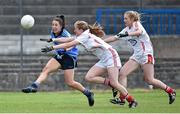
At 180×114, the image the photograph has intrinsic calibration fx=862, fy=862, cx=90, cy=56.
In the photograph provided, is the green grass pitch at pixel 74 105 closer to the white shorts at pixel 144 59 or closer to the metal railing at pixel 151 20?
the white shorts at pixel 144 59

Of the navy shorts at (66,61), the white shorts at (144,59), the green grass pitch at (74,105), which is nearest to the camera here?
the green grass pitch at (74,105)

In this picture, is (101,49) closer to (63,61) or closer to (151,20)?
(63,61)

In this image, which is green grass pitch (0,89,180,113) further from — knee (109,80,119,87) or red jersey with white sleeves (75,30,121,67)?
red jersey with white sleeves (75,30,121,67)

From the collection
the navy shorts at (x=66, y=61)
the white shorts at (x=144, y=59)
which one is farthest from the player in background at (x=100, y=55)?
the white shorts at (x=144, y=59)

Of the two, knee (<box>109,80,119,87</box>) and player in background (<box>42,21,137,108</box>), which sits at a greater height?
player in background (<box>42,21,137,108</box>)

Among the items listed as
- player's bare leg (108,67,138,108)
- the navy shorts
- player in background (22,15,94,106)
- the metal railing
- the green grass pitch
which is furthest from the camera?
the metal railing

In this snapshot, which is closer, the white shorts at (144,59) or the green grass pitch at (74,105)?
the green grass pitch at (74,105)

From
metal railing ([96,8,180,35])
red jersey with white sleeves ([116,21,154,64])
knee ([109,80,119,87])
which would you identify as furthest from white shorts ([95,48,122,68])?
metal railing ([96,8,180,35])

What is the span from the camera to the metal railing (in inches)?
950

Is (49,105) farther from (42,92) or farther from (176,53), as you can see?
(176,53)

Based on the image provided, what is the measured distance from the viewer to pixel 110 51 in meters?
16.3

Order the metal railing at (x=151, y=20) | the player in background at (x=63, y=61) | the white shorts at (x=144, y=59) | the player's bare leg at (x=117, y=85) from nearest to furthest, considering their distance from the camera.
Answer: the player's bare leg at (x=117, y=85) < the player in background at (x=63, y=61) < the white shorts at (x=144, y=59) < the metal railing at (x=151, y=20)

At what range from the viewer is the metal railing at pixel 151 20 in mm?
24141

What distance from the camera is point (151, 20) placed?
2416 cm
